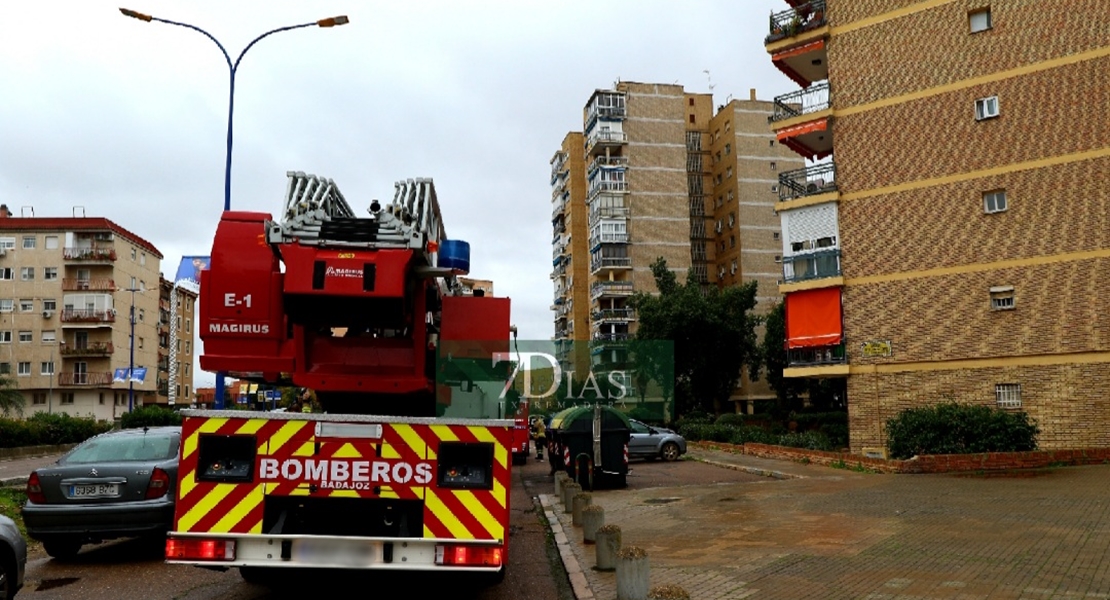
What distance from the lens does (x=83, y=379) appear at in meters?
62.0

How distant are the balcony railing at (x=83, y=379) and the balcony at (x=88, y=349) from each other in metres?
1.48

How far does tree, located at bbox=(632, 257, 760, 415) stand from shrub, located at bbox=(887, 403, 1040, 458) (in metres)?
27.0

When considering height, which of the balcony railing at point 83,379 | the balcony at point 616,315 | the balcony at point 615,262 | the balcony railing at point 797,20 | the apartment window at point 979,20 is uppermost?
the balcony railing at point 797,20

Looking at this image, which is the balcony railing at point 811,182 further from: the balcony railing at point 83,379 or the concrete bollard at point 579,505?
the balcony railing at point 83,379

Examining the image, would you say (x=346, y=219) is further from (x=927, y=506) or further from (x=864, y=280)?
(x=864, y=280)

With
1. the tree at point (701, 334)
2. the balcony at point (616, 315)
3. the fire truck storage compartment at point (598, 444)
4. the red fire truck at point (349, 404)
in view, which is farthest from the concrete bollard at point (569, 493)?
the balcony at point (616, 315)

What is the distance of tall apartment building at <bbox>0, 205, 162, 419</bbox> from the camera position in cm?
6244

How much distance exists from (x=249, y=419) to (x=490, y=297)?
2535mm

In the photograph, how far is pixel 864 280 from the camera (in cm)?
2659

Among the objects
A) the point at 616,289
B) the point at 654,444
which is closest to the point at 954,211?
the point at 654,444

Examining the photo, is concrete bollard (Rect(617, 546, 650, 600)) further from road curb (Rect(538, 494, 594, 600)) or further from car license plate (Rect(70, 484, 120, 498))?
car license plate (Rect(70, 484, 120, 498))

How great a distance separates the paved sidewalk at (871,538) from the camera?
722 centimetres

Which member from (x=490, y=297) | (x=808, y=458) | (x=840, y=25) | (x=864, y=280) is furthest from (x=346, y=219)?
(x=840, y=25)

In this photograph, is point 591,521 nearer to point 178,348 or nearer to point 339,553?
point 339,553
